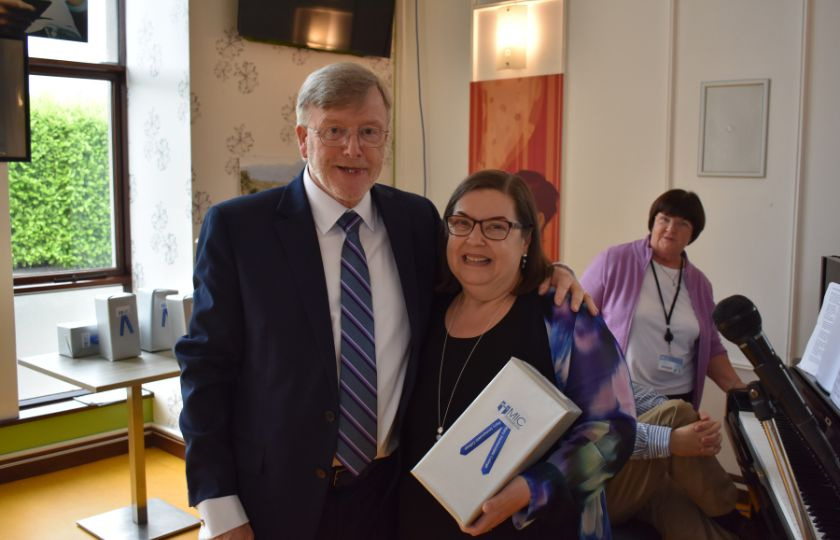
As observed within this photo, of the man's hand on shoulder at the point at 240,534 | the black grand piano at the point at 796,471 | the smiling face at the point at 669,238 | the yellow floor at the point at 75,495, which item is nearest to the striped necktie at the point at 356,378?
the man's hand on shoulder at the point at 240,534

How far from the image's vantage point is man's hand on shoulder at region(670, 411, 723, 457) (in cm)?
230

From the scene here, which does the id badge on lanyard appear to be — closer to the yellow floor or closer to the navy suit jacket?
the navy suit jacket

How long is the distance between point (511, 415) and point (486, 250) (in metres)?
0.35

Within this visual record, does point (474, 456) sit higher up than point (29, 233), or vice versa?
point (29, 233)

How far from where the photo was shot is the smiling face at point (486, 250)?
63.7 inches

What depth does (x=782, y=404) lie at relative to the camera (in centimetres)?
122

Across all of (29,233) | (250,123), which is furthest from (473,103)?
(29,233)

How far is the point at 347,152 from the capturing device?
162 cm

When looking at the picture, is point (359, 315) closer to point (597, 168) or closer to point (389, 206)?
point (389, 206)

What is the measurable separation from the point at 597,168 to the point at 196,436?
122 inches

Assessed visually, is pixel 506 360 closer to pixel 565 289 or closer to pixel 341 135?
pixel 565 289

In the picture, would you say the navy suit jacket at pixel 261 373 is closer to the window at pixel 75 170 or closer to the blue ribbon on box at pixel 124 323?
the blue ribbon on box at pixel 124 323

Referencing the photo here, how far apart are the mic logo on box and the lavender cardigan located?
2014 mm

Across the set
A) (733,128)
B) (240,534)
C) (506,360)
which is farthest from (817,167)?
(240,534)
